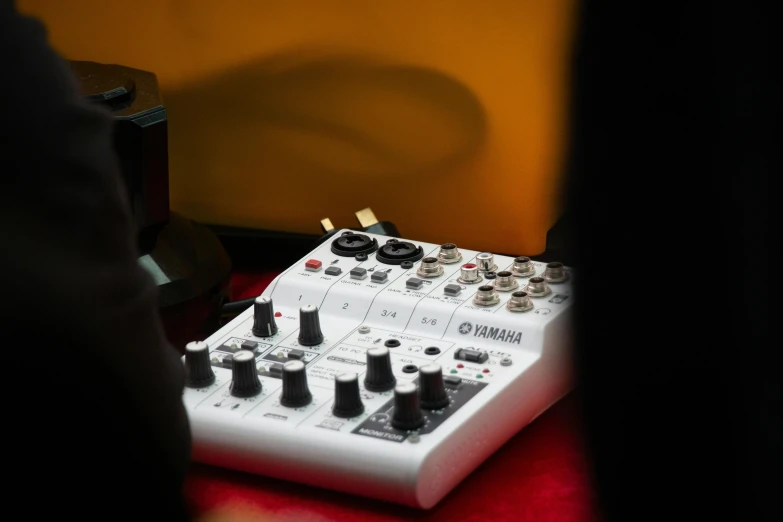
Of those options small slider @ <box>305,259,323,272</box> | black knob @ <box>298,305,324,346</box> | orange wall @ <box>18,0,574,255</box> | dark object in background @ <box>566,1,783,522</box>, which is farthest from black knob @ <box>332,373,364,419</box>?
dark object in background @ <box>566,1,783,522</box>

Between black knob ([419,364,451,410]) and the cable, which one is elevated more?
black knob ([419,364,451,410])

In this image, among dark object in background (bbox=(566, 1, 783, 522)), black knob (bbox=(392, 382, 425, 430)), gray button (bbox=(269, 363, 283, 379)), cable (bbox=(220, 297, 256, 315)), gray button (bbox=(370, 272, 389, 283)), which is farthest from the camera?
cable (bbox=(220, 297, 256, 315))

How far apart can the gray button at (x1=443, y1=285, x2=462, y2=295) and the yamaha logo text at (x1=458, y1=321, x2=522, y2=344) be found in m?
0.04

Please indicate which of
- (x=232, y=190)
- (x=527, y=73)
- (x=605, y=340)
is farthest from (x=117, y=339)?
(x=232, y=190)

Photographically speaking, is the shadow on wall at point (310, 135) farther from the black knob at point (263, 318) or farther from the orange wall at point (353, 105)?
the black knob at point (263, 318)

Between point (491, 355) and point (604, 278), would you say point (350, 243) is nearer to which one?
point (491, 355)

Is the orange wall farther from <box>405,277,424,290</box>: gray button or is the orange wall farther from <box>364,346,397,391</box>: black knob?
<box>364,346,397,391</box>: black knob

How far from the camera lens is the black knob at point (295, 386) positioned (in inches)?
35.2

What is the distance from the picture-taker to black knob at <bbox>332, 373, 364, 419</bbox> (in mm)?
875

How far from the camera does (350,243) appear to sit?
1.13 meters

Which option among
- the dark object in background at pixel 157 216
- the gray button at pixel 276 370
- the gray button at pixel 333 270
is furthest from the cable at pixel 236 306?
the gray button at pixel 276 370

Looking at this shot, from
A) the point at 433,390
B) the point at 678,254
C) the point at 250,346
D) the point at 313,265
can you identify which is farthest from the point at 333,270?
the point at 678,254

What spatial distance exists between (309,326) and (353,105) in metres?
0.37

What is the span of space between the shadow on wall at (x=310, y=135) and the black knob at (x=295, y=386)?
0.42 m
